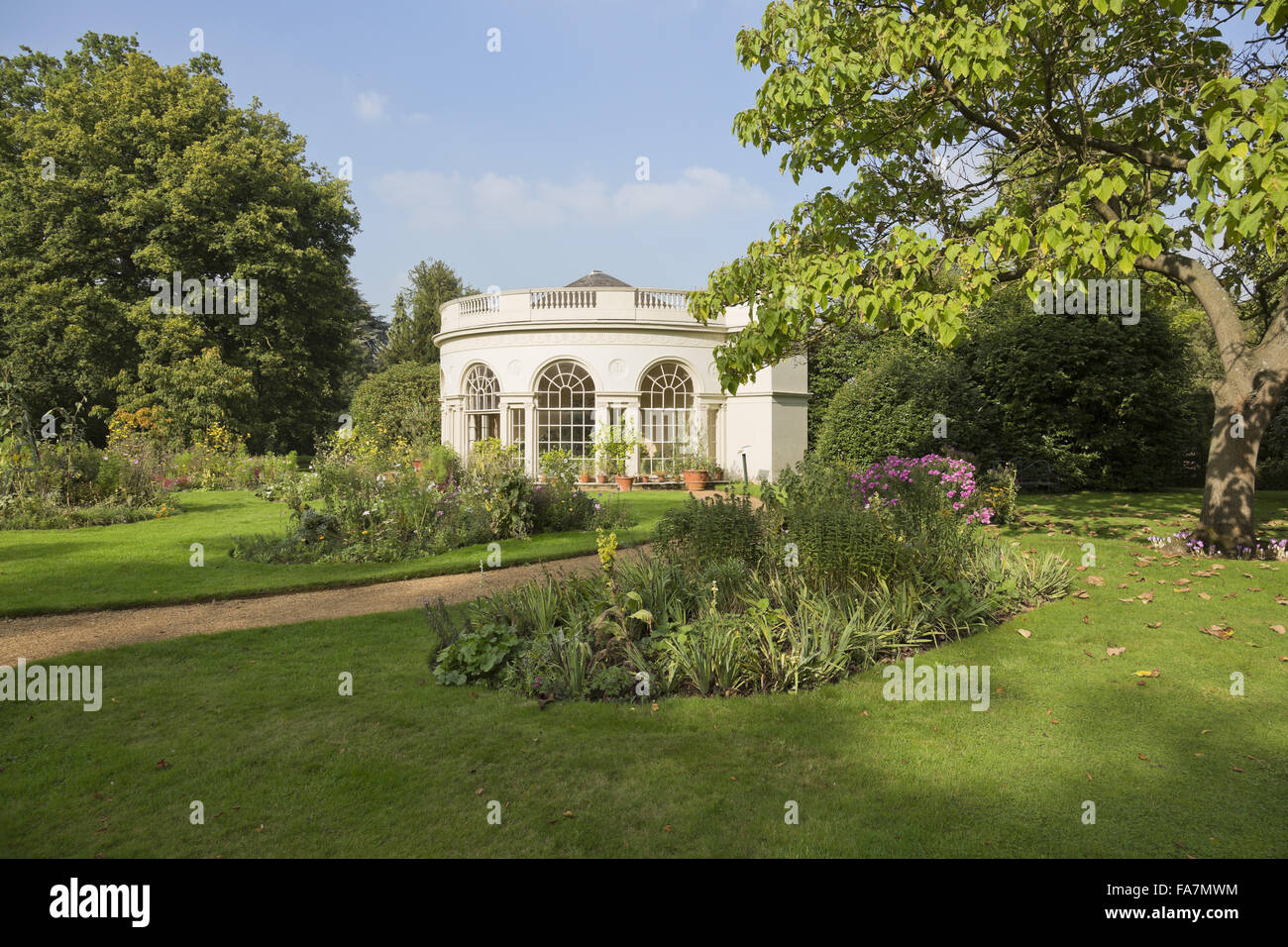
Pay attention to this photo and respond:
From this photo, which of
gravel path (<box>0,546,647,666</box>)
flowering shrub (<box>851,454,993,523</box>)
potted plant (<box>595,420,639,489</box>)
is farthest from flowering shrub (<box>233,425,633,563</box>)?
potted plant (<box>595,420,639,489</box>)

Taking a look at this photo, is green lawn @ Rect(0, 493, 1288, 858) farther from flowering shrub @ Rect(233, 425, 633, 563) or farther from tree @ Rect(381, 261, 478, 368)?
tree @ Rect(381, 261, 478, 368)

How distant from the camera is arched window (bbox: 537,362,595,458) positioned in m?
21.0

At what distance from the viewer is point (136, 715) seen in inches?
171

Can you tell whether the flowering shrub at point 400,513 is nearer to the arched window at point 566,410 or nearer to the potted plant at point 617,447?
the potted plant at point 617,447

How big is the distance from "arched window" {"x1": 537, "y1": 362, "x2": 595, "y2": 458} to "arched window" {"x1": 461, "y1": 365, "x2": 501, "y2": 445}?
1595 millimetres

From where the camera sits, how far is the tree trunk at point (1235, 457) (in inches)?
308

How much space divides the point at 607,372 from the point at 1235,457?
14.7 m

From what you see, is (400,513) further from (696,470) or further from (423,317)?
(423,317)

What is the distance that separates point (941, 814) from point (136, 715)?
14.3 feet

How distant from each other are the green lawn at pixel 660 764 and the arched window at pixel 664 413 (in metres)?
15.4

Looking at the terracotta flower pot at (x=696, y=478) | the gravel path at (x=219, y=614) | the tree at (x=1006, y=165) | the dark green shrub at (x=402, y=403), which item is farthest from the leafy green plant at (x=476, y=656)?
the dark green shrub at (x=402, y=403)

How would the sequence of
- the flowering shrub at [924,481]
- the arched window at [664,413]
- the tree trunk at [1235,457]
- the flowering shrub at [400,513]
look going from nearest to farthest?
the tree trunk at [1235,457], the flowering shrub at [924,481], the flowering shrub at [400,513], the arched window at [664,413]

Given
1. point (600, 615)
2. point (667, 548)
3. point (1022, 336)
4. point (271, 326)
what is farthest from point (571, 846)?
point (271, 326)
